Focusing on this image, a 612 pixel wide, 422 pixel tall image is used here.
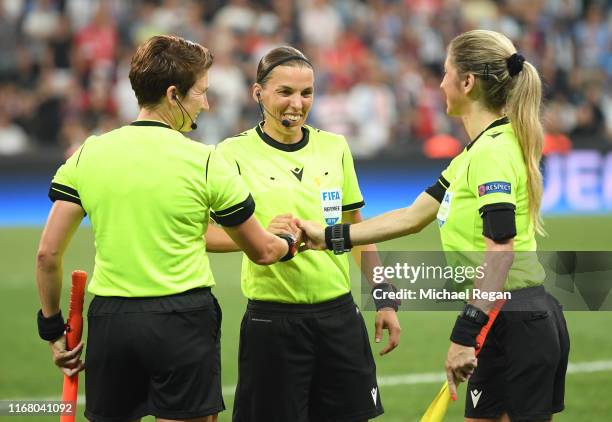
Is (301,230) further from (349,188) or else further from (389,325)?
(389,325)

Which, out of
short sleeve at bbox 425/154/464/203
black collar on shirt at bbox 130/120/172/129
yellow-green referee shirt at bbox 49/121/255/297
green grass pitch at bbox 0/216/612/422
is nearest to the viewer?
yellow-green referee shirt at bbox 49/121/255/297

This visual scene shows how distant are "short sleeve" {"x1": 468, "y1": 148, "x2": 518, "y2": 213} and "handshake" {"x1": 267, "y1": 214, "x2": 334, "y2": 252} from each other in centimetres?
75

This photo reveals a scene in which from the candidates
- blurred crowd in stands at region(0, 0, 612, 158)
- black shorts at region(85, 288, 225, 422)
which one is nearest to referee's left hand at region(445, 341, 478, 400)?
black shorts at region(85, 288, 225, 422)

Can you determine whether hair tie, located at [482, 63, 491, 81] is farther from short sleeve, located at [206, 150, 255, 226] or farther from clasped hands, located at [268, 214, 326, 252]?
short sleeve, located at [206, 150, 255, 226]

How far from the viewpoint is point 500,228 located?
4250mm

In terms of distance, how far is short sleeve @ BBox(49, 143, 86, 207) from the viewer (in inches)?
164

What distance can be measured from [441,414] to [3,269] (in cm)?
933

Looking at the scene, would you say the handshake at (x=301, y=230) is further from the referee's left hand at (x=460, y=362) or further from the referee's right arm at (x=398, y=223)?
the referee's left hand at (x=460, y=362)

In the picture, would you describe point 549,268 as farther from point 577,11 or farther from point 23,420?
point 577,11

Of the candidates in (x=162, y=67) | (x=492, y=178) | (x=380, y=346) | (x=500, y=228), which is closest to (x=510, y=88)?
(x=492, y=178)

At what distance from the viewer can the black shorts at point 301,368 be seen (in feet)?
15.6

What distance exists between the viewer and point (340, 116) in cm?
1800

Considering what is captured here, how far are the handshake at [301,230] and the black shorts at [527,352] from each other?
85 cm

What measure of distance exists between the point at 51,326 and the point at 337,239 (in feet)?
4.21
